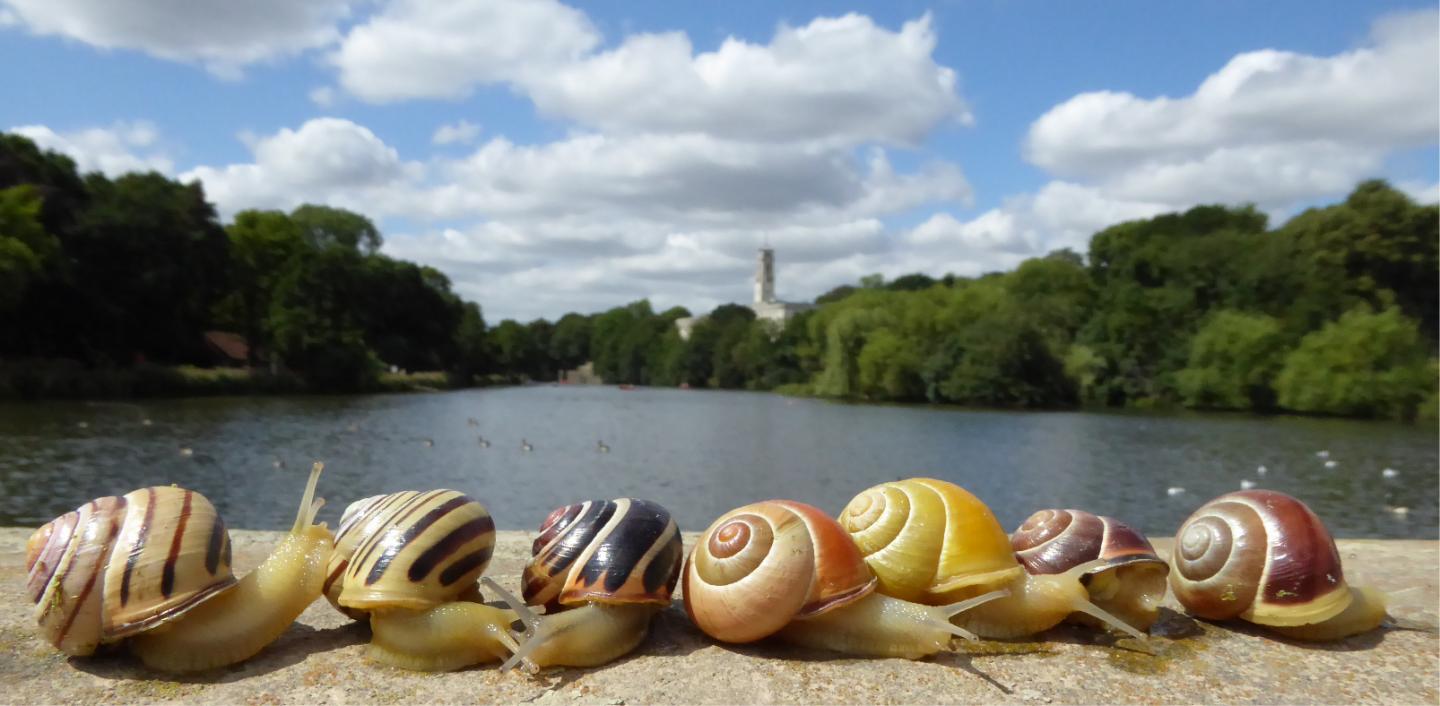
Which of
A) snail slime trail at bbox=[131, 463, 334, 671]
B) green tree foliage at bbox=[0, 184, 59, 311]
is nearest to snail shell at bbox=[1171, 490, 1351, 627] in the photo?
snail slime trail at bbox=[131, 463, 334, 671]

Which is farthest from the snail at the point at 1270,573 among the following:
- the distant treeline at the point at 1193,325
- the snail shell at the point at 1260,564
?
the distant treeline at the point at 1193,325

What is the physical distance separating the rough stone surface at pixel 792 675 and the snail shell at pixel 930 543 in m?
0.30

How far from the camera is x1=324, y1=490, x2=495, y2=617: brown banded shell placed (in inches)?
148

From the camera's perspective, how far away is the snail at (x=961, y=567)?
13.5 ft

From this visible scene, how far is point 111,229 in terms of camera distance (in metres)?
47.8

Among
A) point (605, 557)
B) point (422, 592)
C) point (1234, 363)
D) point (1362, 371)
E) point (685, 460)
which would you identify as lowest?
point (685, 460)

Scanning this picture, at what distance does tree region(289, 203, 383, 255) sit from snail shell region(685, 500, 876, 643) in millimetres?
94759

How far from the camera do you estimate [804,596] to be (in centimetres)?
384

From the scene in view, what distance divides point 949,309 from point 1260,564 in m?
73.4

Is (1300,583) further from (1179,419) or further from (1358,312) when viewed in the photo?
(1358,312)

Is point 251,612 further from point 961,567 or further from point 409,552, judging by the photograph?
point 961,567

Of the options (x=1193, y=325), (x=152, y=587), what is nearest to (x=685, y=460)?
(x=152, y=587)

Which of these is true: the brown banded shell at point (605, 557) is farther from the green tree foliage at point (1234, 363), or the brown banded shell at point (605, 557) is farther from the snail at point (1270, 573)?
the green tree foliage at point (1234, 363)

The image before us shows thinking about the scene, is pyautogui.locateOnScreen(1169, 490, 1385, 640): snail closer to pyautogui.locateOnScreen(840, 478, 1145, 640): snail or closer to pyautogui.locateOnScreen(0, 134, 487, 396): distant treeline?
pyautogui.locateOnScreen(840, 478, 1145, 640): snail
